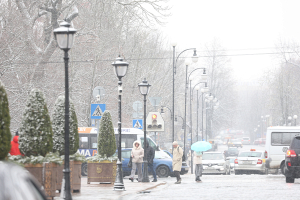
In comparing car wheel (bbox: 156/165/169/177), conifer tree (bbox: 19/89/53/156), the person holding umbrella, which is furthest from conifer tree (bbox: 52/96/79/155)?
car wheel (bbox: 156/165/169/177)

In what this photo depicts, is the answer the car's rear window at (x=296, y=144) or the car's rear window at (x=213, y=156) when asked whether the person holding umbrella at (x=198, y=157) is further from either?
the car's rear window at (x=213, y=156)

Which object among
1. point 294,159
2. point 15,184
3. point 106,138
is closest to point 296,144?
point 294,159

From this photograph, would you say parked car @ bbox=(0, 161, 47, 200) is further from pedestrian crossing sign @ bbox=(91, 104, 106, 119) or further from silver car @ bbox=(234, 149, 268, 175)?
silver car @ bbox=(234, 149, 268, 175)

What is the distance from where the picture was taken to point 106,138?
736 inches

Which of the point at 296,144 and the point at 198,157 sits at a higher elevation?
the point at 296,144

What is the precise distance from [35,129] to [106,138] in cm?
653

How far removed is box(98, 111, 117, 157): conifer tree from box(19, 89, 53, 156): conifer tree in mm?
6219

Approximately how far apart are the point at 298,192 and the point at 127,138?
15.3 meters

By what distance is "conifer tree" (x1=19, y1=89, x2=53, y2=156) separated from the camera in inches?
482

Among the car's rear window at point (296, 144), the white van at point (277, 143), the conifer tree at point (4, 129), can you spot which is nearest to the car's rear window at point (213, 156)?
the white van at point (277, 143)

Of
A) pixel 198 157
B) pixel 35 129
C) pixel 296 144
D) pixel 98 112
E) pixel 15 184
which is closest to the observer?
pixel 15 184

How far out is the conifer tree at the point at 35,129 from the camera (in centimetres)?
1225

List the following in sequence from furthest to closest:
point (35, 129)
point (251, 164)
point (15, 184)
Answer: point (251, 164)
point (35, 129)
point (15, 184)

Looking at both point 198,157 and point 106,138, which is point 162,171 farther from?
point 106,138
